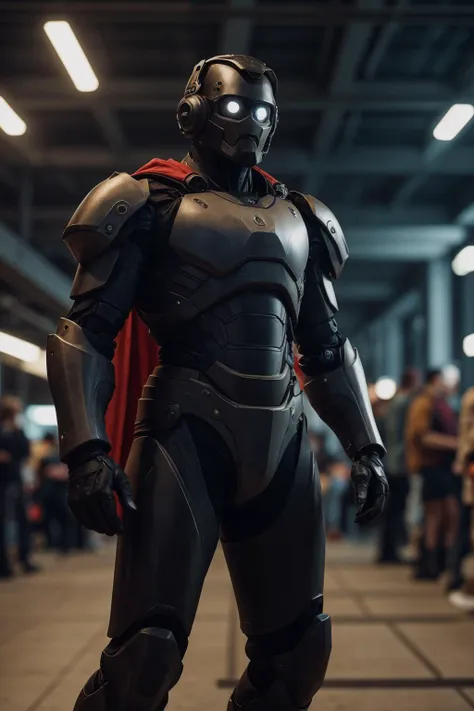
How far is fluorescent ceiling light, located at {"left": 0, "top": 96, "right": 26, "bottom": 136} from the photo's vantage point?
6.08 m

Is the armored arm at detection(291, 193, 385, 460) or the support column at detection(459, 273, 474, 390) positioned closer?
the armored arm at detection(291, 193, 385, 460)

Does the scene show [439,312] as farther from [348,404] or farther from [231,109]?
[231,109]

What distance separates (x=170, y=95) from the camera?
7.02 meters

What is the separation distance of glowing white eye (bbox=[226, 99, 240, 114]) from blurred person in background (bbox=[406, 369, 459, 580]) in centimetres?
434

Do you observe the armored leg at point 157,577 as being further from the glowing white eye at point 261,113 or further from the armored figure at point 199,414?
the glowing white eye at point 261,113

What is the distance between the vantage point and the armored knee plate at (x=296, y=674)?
6.91ft

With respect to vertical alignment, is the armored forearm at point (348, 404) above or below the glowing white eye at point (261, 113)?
below

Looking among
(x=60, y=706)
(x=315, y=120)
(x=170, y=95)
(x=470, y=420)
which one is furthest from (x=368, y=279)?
(x=60, y=706)

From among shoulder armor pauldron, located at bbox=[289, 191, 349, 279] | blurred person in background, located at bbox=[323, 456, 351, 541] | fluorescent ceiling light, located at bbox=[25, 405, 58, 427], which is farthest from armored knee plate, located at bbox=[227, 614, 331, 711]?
fluorescent ceiling light, located at bbox=[25, 405, 58, 427]

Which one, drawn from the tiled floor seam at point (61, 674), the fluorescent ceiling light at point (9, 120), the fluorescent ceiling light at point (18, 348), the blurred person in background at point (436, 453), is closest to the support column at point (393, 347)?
the fluorescent ceiling light at point (18, 348)

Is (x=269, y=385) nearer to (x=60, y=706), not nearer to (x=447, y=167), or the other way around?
(x=60, y=706)

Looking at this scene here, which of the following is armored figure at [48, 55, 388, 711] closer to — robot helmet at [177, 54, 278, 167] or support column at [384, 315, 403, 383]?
robot helmet at [177, 54, 278, 167]

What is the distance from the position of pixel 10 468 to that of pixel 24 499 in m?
0.60

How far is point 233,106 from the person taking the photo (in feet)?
7.24
